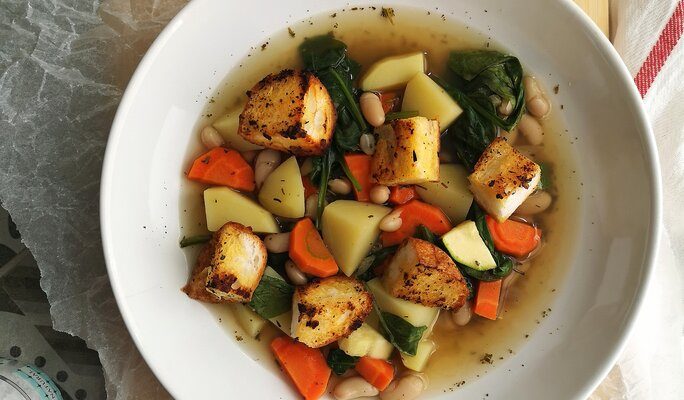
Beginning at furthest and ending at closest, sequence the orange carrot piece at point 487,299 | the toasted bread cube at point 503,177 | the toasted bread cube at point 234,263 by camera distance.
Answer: the orange carrot piece at point 487,299, the toasted bread cube at point 503,177, the toasted bread cube at point 234,263

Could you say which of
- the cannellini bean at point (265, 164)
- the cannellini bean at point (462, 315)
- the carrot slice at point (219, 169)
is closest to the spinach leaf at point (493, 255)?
the cannellini bean at point (462, 315)

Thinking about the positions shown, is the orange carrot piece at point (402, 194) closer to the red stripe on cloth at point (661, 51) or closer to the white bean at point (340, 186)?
the white bean at point (340, 186)

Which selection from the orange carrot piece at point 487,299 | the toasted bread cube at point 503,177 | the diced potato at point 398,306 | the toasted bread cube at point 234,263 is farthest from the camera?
the orange carrot piece at point 487,299

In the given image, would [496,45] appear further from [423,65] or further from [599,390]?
[599,390]

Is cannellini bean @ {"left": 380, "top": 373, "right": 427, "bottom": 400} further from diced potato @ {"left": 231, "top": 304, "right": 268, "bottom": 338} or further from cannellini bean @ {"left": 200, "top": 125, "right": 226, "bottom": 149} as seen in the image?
cannellini bean @ {"left": 200, "top": 125, "right": 226, "bottom": 149}

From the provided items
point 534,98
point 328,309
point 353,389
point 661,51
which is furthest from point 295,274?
point 661,51

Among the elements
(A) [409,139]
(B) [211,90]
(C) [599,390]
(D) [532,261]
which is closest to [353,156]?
(A) [409,139]
